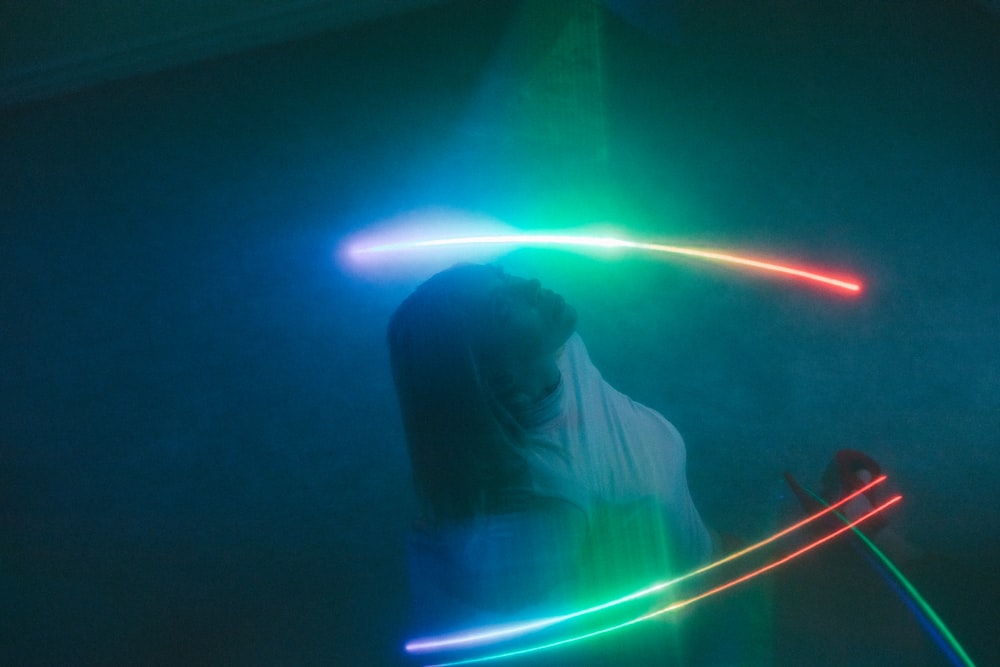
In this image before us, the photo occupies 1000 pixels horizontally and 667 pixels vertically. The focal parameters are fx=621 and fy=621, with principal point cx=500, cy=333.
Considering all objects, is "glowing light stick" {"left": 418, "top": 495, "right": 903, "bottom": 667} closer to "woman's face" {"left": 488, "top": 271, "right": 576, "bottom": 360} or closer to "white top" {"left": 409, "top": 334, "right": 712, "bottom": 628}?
"white top" {"left": 409, "top": 334, "right": 712, "bottom": 628}

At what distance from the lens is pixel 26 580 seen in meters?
1.86

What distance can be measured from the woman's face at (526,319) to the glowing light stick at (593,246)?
0.84m

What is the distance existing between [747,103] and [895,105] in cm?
45

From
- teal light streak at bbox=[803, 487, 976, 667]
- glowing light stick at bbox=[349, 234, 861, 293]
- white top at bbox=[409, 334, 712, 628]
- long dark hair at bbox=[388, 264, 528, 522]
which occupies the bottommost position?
teal light streak at bbox=[803, 487, 976, 667]

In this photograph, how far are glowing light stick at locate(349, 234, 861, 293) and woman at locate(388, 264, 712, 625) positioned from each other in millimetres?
802

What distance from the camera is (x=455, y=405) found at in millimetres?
946

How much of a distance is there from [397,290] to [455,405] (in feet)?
3.42

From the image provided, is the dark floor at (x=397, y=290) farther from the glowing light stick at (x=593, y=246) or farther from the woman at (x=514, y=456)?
the woman at (x=514, y=456)

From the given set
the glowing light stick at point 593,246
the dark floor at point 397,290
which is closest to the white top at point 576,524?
the dark floor at point 397,290

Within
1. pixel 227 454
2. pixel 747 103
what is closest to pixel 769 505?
pixel 747 103

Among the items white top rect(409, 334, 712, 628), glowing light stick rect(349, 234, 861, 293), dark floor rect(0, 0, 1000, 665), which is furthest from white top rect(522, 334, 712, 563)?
glowing light stick rect(349, 234, 861, 293)

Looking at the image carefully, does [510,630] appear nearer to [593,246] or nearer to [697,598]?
[697,598]

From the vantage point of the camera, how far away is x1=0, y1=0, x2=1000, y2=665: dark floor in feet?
5.54

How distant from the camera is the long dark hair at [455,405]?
0.95m
